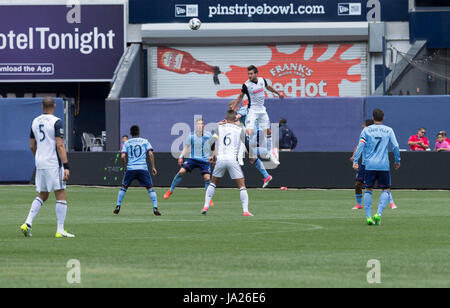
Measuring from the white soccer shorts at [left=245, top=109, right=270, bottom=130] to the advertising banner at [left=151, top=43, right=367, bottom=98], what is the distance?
69.6ft

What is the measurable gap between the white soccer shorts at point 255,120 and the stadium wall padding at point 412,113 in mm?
12632

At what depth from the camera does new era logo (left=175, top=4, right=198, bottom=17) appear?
4675cm

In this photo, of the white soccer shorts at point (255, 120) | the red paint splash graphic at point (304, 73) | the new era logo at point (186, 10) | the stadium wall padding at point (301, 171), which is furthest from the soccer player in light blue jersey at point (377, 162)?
the new era logo at point (186, 10)

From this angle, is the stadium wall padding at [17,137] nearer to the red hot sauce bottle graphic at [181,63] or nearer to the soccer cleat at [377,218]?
the red hot sauce bottle graphic at [181,63]

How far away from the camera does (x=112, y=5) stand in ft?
155

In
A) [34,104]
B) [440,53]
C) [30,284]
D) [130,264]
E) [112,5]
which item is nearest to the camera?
[30,284]

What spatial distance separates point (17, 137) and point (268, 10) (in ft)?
47.3

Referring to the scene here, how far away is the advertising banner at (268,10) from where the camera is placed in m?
45.8

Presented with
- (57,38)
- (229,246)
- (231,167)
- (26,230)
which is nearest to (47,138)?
(26,230)

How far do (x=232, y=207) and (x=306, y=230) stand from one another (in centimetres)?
665

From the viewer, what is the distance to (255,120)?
81.9ft

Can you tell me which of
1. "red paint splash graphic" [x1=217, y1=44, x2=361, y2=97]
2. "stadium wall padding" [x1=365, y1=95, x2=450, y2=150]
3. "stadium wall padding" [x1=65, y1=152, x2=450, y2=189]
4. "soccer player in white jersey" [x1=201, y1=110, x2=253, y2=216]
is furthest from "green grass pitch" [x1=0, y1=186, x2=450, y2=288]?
"red paint splash graphic" [x1=217, y1=44, x2=361, y2=97]

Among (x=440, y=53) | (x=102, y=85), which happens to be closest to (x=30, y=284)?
(x=440, y=53)

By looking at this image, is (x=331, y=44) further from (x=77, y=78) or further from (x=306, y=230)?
(x=306, y=230)
